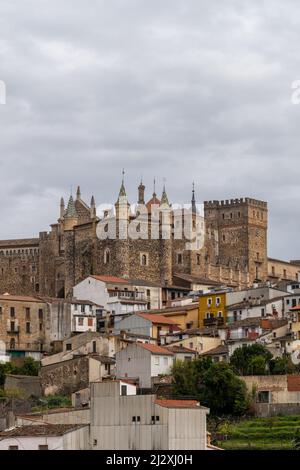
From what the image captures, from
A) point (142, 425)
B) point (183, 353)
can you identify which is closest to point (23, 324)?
point (183, 353)

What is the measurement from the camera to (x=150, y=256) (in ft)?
364

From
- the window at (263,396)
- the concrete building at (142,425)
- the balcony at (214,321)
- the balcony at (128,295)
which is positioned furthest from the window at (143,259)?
the concrete building at (142,425)

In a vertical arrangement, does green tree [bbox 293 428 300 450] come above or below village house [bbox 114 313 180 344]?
below

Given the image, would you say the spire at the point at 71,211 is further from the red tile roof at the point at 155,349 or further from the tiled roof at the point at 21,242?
the red tile roof at the point at 155,349

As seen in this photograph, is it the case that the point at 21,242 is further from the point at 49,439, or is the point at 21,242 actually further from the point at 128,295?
the point at 49,439

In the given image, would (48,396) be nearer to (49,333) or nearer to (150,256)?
(49,333)

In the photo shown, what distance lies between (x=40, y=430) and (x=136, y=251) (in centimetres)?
5604

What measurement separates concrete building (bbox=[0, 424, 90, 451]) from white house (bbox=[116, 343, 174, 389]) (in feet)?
86.8

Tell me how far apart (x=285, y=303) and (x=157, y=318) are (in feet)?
25.9

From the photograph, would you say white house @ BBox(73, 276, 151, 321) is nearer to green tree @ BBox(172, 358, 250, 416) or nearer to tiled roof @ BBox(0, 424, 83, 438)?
green tree @ BBox(172, 358, 250, 416)

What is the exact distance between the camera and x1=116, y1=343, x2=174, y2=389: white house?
268 ft

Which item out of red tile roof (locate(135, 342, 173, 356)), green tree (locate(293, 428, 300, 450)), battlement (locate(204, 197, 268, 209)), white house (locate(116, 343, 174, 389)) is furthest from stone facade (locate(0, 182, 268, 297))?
green tree (locate(293, 428, 300, 450))

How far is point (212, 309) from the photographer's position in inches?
3875
